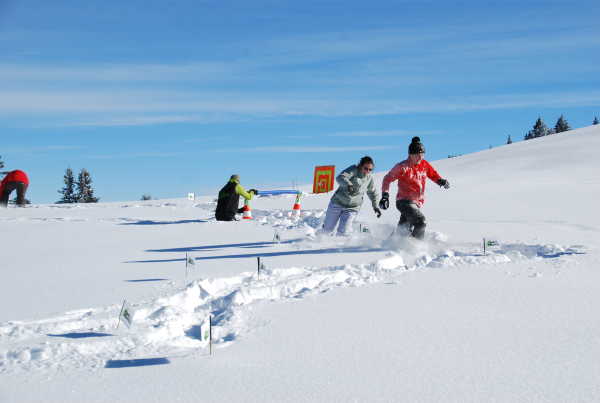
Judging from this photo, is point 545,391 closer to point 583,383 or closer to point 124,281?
point 583,383

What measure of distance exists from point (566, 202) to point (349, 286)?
34.1 feet

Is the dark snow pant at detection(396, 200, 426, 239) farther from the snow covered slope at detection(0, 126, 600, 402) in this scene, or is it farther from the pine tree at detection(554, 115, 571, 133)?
the pine tree at detection(554, 115, 571, 133)

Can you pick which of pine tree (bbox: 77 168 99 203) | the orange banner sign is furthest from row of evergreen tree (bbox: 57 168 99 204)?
the orange banner sign

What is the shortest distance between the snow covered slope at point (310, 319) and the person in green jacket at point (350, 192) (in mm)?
778

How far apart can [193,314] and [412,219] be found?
4.71 metres

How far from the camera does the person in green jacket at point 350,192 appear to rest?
896 cm

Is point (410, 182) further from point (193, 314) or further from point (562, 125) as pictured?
point (562, 125)

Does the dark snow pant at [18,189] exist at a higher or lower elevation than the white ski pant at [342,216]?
higher

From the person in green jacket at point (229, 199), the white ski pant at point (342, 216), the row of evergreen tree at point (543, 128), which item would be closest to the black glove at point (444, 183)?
the white ski pant at point (342, 216)

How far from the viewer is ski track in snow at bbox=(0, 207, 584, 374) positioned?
324cm

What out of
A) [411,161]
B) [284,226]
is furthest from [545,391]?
[284,226]

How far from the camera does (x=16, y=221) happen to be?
41.0 feet

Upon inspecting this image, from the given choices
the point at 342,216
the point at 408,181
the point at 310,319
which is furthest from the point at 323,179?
the point at 310,319

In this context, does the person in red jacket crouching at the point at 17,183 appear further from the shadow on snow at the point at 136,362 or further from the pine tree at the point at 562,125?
the pine tree at the point at 562,125
